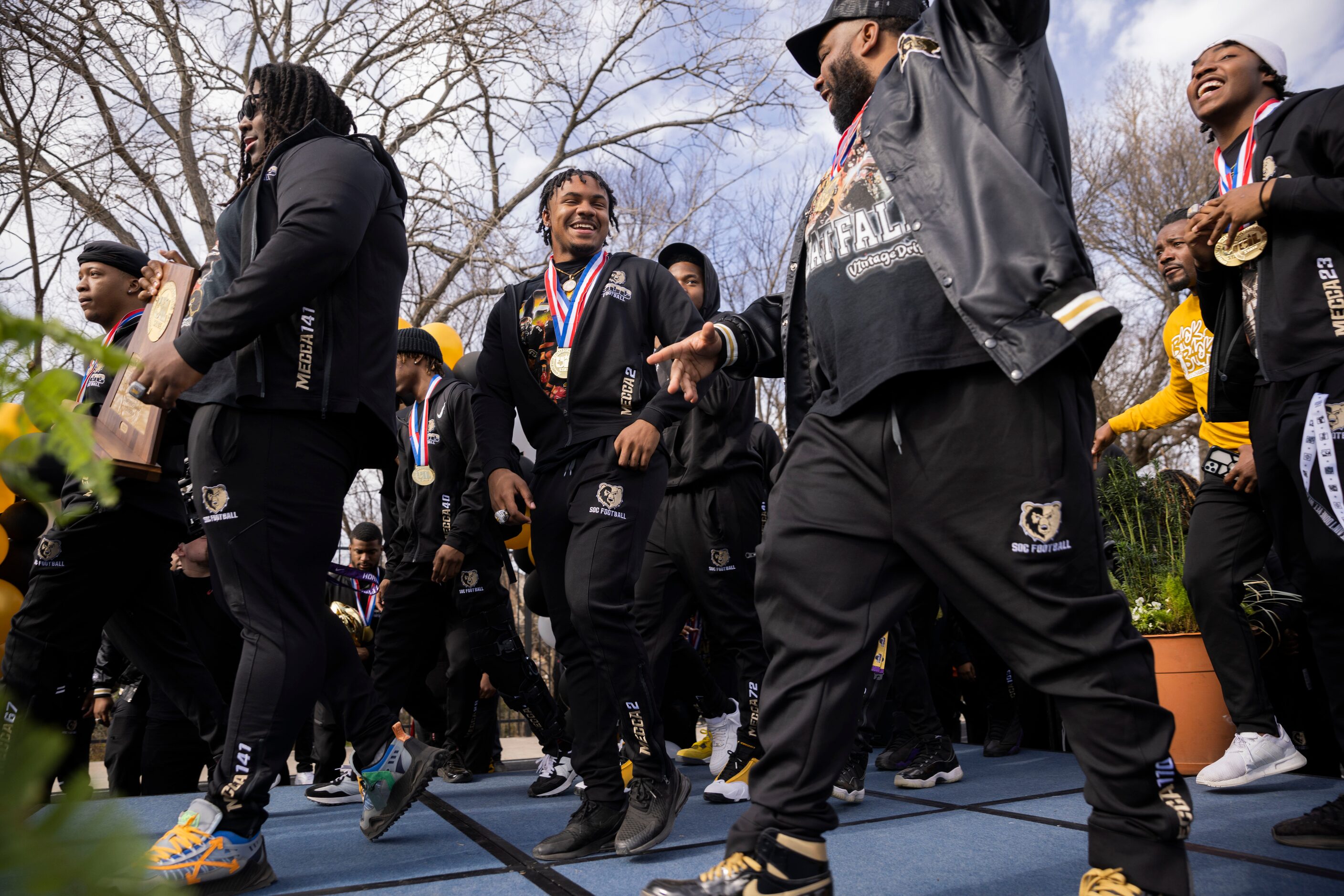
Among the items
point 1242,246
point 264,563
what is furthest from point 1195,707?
point 264,563

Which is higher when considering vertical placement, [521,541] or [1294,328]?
[1294,328]

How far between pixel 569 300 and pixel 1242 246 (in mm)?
2323

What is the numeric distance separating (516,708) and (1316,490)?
3.97 meters

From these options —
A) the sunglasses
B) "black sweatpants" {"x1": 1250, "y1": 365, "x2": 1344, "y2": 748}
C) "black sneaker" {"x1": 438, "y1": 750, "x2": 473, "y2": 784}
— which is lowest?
"black sneaker" {"x1": 438, "y1": 750, "x2": 473, "y2": 784}

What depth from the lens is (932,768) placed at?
4234 mm

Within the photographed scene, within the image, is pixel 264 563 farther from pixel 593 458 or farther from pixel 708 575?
pixel 708 575

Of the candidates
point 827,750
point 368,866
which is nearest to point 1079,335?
point 827,750

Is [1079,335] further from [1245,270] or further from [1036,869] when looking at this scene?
[1245,270]

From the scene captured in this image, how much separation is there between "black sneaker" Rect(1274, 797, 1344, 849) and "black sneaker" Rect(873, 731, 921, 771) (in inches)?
71.4

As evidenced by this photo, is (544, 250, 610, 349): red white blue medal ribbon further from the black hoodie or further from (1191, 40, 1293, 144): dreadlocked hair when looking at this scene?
(1191, 40, 1293, 144): dreadlocked hair

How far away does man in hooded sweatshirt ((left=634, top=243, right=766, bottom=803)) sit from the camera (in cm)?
482

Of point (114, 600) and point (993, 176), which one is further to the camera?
point (114, 600)

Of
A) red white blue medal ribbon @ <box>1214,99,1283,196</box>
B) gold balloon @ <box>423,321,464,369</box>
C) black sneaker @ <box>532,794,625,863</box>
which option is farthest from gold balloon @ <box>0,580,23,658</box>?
red white blue medal ribbon @ <box>1214,99,1283,196</box>

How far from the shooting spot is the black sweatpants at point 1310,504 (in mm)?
2662
